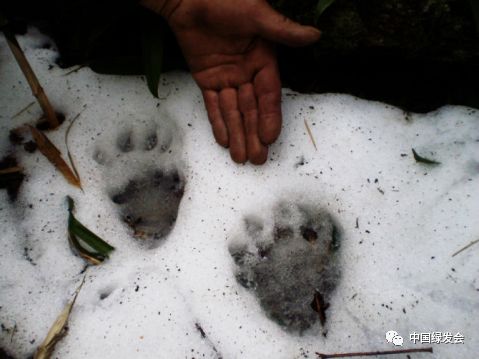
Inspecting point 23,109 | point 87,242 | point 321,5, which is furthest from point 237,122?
point 23,109

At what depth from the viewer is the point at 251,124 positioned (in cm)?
124

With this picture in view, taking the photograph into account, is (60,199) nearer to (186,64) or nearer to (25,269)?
(25,269)

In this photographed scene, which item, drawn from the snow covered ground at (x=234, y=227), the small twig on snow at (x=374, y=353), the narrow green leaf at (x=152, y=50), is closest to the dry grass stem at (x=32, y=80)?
the snow covered ground at (x=234, y=227)

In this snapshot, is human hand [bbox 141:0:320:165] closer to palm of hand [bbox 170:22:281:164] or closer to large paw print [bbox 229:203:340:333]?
palm of hand [bbox 170:22:281:164]

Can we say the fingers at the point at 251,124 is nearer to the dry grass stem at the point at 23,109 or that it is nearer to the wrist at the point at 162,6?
the wrist at the point at 162,6

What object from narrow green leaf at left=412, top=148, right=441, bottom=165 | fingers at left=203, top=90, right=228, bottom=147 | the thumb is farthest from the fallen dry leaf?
narrow green leaf at left=412, top=148, right=441, bottom=165

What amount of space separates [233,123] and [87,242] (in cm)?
55

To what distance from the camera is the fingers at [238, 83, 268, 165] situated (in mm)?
1213

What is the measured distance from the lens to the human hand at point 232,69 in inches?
47.1

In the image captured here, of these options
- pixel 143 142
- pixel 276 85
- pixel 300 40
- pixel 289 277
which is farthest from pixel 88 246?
pixel 300 40

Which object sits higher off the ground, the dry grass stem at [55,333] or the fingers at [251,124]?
the fingers at [251,124]

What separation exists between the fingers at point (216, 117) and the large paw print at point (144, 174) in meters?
0.14

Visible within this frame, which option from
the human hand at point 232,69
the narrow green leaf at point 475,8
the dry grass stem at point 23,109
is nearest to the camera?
the narrow green leaf at point 475,8

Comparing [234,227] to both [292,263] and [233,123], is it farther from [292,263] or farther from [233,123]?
[233,123]
